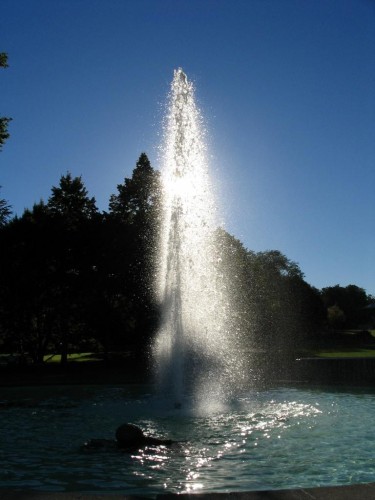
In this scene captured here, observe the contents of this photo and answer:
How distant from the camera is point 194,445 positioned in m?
8.98

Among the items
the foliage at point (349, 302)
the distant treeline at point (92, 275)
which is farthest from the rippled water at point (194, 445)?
the foliage at point (349, 302)

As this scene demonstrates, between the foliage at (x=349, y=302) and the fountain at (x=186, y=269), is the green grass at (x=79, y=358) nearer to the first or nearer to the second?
the fountain at (x=186, y=269)

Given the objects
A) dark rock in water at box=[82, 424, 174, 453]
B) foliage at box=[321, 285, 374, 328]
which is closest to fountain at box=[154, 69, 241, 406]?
dark rock in water at box=[82, 424, 174, 453]

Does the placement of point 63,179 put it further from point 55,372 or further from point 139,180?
point 55,372

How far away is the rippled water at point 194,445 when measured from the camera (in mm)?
6680

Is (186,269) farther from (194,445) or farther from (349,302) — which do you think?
(349,302)

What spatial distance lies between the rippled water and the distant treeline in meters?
15.6

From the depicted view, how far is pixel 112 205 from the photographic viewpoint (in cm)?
3856

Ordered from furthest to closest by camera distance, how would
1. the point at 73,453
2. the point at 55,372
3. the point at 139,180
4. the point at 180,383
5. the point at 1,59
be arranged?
1. the point at 139,180
2. the point at 55,372
3. the point at 1,59
4. the point at 180,383
5. the point at 73,453

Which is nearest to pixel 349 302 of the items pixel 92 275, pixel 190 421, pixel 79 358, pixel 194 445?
pixel 79 358

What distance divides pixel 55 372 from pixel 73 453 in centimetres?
1646

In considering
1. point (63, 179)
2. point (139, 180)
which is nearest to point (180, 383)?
point (139, 180)

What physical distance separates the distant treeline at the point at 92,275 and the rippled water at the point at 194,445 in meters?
15.6

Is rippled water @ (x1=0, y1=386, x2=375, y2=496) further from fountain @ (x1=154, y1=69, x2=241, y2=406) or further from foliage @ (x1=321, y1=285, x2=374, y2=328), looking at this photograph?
foliage @ (x1=321, y1=285, x2=374, y2=328)
